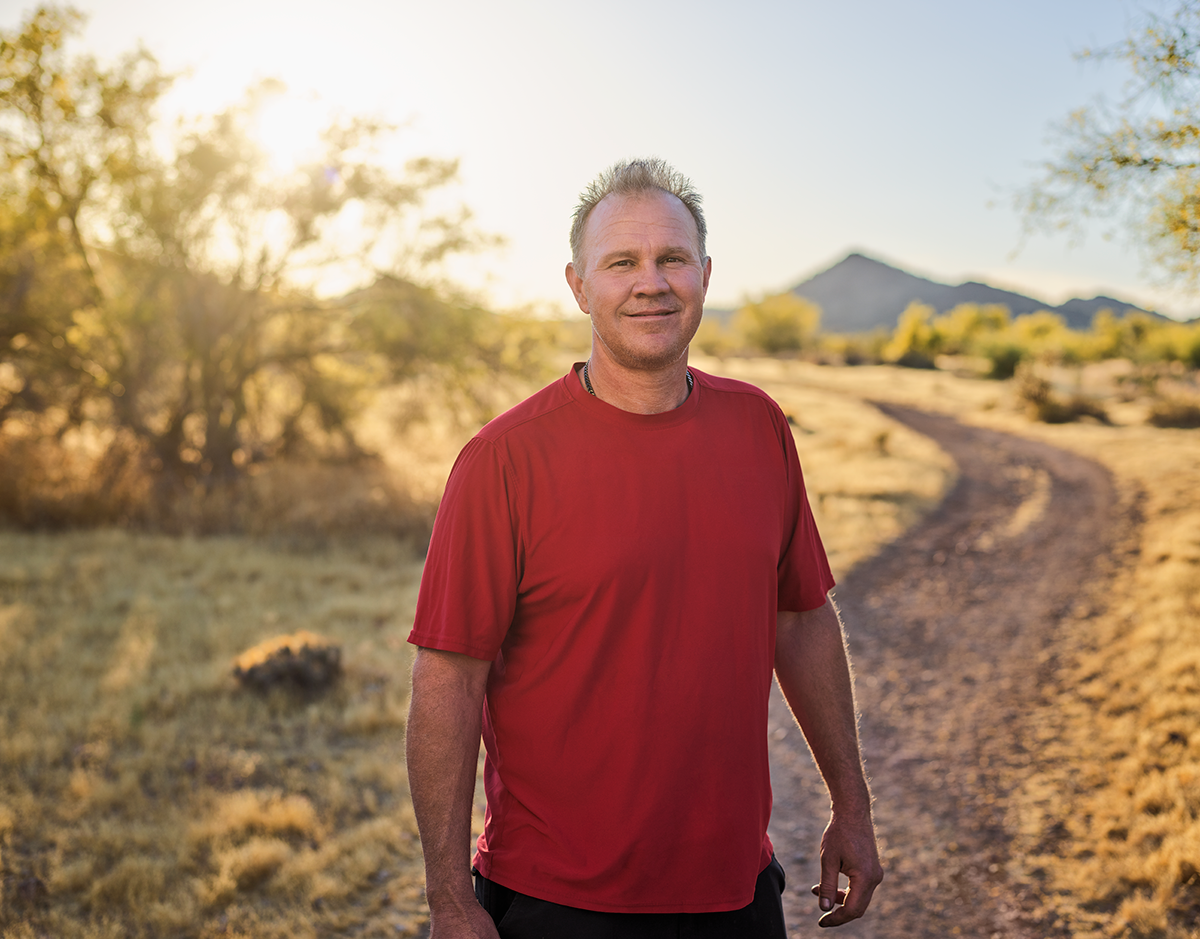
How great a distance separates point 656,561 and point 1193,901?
13.1ft

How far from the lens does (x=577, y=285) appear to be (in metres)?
1.96

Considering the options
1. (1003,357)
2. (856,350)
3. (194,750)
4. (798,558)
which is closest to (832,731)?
(798,558)

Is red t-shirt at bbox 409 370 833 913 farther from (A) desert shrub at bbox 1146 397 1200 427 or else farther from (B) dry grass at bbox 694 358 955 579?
(A) desert shrub at bbox 1146 397 1200 427

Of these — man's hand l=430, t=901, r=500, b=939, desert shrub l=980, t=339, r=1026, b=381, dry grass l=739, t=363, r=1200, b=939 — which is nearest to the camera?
man's hand l=430, t=901, r=500, b=939

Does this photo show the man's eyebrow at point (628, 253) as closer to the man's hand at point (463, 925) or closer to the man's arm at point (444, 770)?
the man's arm at point (444, 770)

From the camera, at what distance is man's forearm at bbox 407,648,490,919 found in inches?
62.1

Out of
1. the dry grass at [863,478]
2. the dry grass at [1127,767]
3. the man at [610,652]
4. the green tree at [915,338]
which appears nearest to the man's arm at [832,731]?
the man at [610,652]

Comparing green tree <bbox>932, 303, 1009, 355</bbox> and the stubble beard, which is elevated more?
green tree <bbox>932, 303, 1009, 355</bbox>

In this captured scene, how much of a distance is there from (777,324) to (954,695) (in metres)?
65.8

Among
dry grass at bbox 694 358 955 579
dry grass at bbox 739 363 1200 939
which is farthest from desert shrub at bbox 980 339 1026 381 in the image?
dry grass at bbox 739 363 1200 939

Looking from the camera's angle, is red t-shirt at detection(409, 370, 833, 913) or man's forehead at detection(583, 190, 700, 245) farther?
man's forehead at detection(583, 190, 700, 245)

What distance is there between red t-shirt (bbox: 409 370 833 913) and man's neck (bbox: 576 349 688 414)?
0.34 feet

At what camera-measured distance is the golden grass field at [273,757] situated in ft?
12.6

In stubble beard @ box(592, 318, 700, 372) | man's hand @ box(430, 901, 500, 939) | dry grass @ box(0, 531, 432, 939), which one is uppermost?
stubble beard @ box(592, 318, 700, 372)
